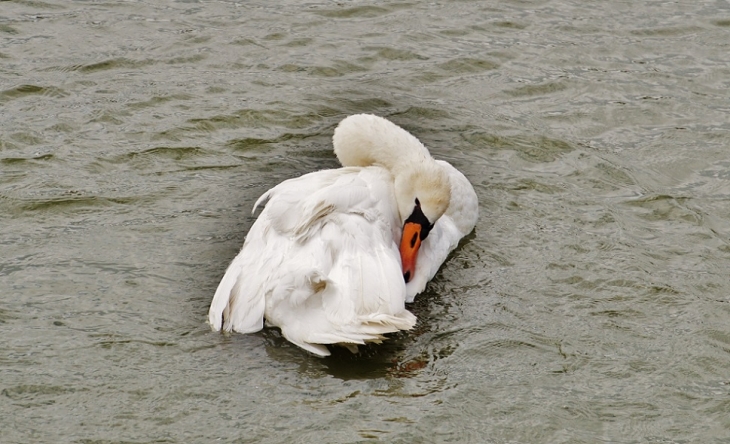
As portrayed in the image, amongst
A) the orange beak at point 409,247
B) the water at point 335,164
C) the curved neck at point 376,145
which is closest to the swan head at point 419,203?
the orange beak at point 409,247

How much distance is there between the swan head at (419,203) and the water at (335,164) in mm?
305

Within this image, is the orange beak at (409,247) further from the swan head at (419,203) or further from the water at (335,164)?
the water at (335,164)

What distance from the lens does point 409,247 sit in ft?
23.6

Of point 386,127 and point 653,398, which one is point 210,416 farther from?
point 386,127

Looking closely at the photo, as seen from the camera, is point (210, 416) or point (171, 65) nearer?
point (210, 416)

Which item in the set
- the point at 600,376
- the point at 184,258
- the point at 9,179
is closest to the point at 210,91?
the point at 9,179

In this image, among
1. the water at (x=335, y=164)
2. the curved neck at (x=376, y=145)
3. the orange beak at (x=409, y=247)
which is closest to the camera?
the water at (x=335, y=164)

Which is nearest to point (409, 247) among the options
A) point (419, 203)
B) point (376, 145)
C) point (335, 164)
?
point (419, 203)

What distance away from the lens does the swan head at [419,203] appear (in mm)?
7188

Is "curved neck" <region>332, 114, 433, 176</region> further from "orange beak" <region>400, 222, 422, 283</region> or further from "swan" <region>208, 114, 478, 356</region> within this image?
"orange beak" <region>400, 222, 422, 283</region>

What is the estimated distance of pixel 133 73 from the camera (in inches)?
397

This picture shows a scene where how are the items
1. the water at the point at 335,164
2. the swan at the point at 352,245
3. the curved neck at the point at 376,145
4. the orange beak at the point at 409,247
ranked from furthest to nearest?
the curved neck at the point at 376,145 → the orange beak at the point at 409,247 → the swan at the point at 352,245 → the water at the point at 335,164

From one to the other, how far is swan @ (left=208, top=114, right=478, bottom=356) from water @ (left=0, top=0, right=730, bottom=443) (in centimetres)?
18

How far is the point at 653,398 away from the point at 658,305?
1127mm
